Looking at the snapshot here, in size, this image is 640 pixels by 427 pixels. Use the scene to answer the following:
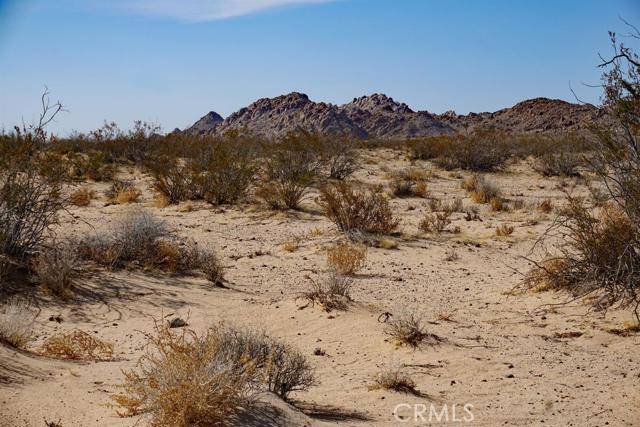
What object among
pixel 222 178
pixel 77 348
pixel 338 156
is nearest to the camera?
pixel 77 348

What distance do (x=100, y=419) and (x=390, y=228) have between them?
8.52 meters

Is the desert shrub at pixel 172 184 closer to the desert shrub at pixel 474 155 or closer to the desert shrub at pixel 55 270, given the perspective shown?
the desert shrub at pixel 55 270

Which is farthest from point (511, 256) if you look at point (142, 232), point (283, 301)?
point (142, 232)

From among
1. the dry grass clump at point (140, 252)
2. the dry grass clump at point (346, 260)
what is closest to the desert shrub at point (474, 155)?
the dry grass clump at point (346, 260)

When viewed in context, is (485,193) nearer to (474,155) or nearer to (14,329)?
(474,155)

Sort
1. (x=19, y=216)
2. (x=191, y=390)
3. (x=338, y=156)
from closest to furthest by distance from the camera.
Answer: (x=191, y=390) < (x=19, y=216) < (x=338, y=156)

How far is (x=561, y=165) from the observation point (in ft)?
74.1

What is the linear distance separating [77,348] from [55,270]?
2306 mm

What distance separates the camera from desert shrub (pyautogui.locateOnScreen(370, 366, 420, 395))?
17.1 ft

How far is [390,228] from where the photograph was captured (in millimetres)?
11992

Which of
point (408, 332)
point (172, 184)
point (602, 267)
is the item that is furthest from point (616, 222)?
point (172, 184)

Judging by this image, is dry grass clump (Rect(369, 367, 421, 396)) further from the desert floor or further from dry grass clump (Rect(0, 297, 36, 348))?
dry grass clump (Rect(0, 297, 36, 348))

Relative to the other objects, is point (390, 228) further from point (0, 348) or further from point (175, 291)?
point (0, 348)

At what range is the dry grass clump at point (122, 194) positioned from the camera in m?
15.7
